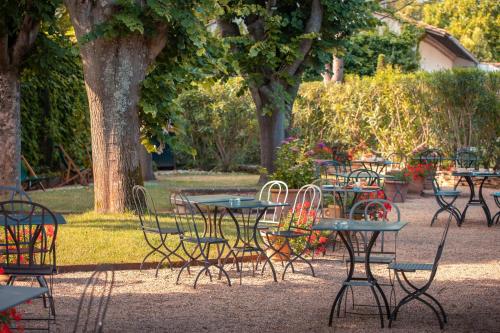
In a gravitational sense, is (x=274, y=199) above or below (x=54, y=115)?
below

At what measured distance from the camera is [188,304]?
7781 millimetres

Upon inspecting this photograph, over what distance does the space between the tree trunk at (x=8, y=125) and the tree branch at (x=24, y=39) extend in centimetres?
23

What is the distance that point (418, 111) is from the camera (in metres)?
21.0

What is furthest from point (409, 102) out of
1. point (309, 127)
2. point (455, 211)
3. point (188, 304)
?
point (188, 304)

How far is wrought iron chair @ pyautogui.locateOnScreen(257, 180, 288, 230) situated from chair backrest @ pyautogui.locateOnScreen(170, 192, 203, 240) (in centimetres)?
71

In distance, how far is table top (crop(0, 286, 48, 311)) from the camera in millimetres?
4363

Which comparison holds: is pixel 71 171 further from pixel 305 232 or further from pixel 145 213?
pixel 305 232

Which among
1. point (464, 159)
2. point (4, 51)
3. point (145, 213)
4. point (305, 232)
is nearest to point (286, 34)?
point (464, 159)

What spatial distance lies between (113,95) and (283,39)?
5844 mm

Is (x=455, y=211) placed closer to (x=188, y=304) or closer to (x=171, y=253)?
(x=171, y=253)

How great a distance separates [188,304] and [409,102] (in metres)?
14.2

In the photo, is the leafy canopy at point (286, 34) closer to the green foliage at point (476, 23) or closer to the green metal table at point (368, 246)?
the green metal table at point (368, 246)

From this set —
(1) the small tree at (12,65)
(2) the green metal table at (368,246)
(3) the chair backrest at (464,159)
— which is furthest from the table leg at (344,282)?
(3) the chair backrest at (464,159)

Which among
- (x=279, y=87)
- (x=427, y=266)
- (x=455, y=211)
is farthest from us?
(x=279, y=87)
